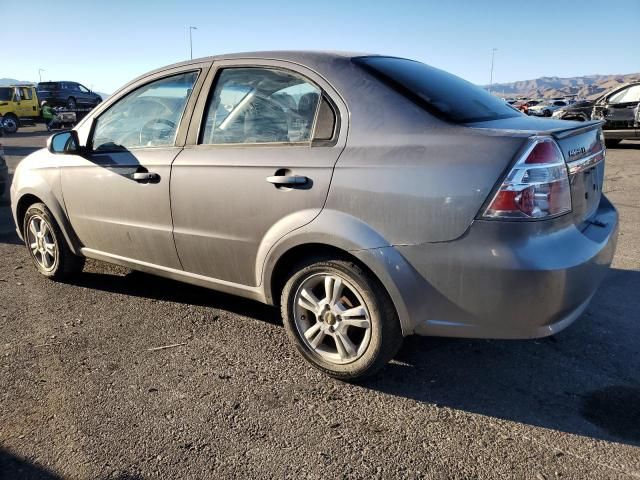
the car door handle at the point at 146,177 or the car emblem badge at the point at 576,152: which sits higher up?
the car emblem badge at the point at 576,152

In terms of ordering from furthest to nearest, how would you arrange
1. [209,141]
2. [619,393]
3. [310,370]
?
[209,141] → [310,370] → [619,393]

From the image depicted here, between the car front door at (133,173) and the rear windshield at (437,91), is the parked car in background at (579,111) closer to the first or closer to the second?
the rear windshield at (437,91)

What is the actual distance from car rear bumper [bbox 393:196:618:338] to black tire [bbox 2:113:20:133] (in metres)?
27.1

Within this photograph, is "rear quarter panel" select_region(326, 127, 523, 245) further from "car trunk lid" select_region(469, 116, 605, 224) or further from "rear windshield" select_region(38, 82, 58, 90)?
"rear windshield" select_region(38, 82, 58, 90)

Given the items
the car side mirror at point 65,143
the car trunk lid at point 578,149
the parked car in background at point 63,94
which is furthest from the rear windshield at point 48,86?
the car trunk lid at point 578,149

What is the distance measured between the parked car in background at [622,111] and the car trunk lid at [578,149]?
11994mm

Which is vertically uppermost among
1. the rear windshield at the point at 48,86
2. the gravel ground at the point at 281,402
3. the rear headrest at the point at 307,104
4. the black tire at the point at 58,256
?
the rear windshield at the point at 48,86

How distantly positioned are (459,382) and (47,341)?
2532 millimetres

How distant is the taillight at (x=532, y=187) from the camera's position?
7.25 ft

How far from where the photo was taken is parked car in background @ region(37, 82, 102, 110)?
30.1m

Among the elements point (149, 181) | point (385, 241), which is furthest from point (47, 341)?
point (385, 241)

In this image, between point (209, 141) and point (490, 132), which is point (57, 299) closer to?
point (209, 141)

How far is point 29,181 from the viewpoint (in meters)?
4.24

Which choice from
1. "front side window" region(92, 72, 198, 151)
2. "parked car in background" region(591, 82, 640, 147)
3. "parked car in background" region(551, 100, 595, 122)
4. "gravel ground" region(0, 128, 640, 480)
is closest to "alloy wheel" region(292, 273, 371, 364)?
"gravel ground" region(0, 128, 640, 480)
